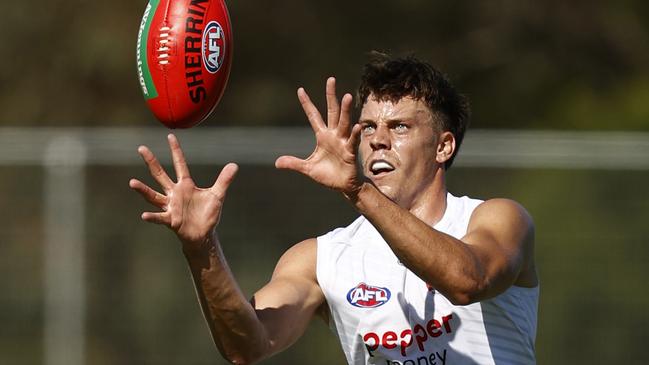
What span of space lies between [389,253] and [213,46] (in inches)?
40.9

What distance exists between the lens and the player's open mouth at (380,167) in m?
5.12

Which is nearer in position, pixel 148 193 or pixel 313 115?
pixel 313 115

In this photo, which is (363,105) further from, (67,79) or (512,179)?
(67,79)

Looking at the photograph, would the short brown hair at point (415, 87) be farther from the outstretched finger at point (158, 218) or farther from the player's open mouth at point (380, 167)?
the outstretched finger at point (158, 218)

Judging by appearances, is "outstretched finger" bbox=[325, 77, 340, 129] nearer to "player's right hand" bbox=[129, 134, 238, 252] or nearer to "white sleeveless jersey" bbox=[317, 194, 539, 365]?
"player's right hand" bbox=[129, 134, 238, 252]

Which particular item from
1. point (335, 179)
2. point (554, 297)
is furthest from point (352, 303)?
point (554, 297)

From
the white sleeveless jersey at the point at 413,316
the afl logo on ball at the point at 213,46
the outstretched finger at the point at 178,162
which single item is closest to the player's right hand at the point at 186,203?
the outstretched finger at the point at 178,162

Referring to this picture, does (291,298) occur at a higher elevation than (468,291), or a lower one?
lower

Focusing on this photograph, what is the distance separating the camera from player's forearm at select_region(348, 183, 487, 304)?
14.1ft

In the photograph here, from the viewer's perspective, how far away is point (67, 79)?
14.6 m

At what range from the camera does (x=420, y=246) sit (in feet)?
14.1

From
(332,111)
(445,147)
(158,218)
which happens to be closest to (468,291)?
(332,111)

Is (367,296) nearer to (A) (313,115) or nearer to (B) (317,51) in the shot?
(A) (313,115)

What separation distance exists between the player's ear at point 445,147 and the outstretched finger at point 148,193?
127 centimetres
